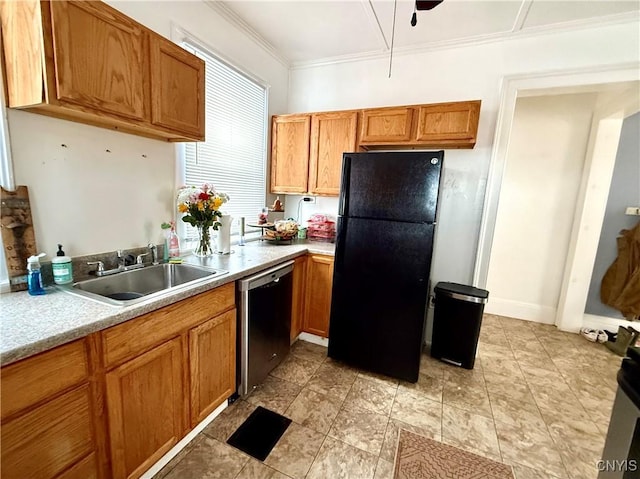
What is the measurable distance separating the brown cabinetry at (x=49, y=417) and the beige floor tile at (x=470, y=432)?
1.84m

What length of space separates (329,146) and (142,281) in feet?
6.44

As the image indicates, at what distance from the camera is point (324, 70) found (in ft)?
9.89

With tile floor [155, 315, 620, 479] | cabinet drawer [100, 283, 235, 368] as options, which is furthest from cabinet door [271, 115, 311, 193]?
tile floor [155, 315, 620, 479]

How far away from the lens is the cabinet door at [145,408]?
1135mm

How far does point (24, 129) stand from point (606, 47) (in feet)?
12.5

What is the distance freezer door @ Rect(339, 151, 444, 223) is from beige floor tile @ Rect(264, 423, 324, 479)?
1.51 meters

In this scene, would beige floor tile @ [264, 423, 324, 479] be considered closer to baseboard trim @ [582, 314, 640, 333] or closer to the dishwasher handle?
the dishwasher handle

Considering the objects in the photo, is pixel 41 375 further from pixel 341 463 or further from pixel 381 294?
pixel 381 294

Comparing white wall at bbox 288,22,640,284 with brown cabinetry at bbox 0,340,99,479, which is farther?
white wall at bbox 288,22,640,284

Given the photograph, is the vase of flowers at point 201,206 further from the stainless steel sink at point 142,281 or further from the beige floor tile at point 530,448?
the beige floor tile at point 530,448

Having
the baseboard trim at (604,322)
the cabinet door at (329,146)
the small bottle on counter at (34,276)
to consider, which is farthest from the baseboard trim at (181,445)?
the baseboard trim at (604,322)

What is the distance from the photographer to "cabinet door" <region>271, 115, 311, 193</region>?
2.85 meters

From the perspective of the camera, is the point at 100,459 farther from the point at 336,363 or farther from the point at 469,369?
the point at 469,369

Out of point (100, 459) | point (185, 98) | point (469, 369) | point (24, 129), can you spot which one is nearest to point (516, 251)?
point (469, 369)
